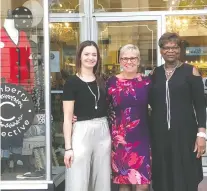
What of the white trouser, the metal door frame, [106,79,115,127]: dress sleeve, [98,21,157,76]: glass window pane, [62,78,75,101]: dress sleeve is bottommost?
the white trouser

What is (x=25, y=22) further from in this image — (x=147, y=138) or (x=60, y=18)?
(x=147, y=138)

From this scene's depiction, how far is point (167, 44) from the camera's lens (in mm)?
3678

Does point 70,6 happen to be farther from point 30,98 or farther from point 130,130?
point 130,130

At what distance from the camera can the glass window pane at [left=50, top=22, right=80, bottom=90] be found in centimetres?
542

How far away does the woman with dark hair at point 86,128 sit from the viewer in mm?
3559

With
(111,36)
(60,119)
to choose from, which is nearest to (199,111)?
(60,119)

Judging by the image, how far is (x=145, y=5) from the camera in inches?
262

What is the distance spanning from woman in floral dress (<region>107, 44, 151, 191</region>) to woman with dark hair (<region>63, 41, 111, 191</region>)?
0.38 ft

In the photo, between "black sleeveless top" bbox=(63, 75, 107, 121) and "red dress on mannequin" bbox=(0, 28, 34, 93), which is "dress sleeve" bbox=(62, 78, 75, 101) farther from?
"red dress on mannequin" bbox=(0, 28, 34, 93)

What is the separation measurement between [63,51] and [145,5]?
5.40 ft

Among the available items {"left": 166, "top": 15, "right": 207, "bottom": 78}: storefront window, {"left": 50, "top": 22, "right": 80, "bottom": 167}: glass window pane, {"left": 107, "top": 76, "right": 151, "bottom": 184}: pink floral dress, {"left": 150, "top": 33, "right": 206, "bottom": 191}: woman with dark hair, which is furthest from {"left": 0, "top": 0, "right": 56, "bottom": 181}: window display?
{"left": 166, "top": 15, "right": 207, "bottom": 78}: storefront window

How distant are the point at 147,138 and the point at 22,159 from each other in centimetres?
153

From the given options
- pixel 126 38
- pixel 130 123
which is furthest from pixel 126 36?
pixel 130 123

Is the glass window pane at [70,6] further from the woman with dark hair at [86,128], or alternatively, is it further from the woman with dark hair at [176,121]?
the woman with dark hair at [176,121]
